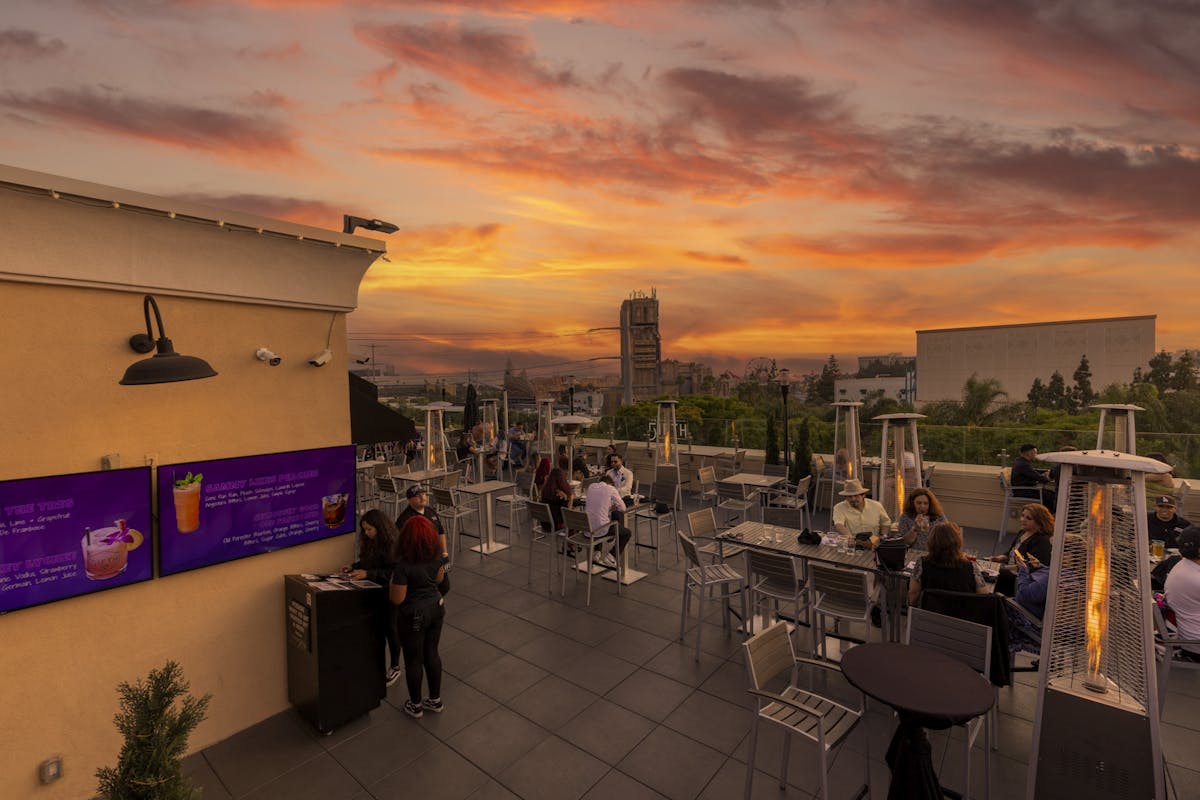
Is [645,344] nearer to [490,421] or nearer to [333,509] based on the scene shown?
[490,421]

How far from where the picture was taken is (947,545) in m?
4.07

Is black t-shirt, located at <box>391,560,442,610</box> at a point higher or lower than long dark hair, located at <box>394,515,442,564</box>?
lower

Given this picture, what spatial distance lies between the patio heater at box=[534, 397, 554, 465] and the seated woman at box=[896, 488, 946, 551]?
23.9ft

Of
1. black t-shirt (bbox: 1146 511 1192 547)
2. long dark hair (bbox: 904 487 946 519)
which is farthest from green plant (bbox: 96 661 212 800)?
black t-shirt (bbox: 1146 511 1192 547)

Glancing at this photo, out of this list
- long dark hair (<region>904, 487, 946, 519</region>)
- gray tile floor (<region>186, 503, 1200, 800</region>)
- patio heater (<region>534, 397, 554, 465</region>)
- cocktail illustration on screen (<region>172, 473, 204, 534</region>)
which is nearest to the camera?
gray tile floor (<region>186, 503, 1200, 800</region>)

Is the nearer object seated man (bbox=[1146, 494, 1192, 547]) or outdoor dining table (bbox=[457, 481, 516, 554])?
seated man (bbox=[1146, 494, 1192, 547])

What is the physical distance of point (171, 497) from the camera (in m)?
3.67

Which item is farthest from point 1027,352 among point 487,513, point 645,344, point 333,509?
point 333,509

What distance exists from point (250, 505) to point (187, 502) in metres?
0.44

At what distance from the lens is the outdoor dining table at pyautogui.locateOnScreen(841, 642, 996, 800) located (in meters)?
2.60

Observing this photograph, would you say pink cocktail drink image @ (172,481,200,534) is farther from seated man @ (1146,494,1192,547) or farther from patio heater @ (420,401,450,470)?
seated man @ (1146,494,1192,547)

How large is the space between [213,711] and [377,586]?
1.52 meters

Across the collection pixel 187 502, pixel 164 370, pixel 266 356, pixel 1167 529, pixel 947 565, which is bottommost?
pixel 1167 529

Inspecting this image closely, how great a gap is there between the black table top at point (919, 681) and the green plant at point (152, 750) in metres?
3.39
